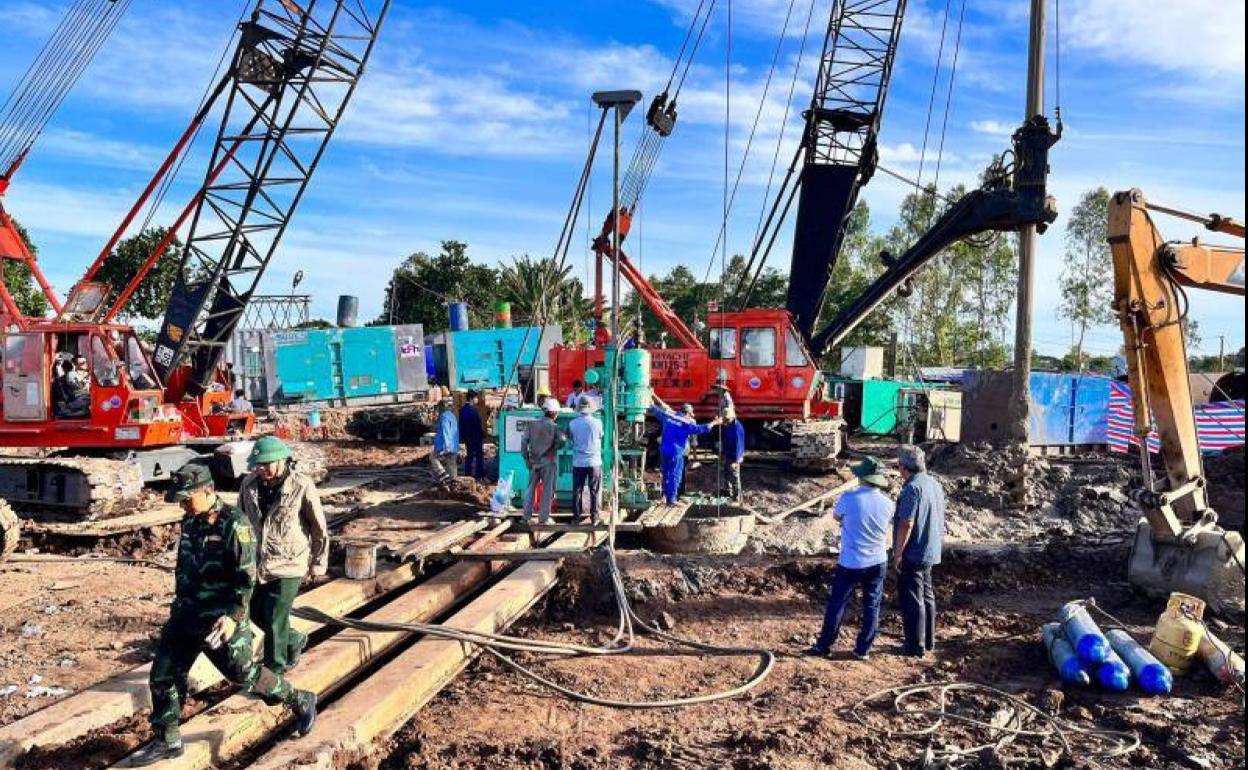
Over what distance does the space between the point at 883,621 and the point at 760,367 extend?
8872 millimetres

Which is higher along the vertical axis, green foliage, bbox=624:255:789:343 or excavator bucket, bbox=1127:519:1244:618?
green foliage, bbox=624:255:789:343

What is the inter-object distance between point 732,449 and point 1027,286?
4783 millimetres

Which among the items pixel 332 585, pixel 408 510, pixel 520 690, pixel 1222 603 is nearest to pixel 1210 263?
pixel 1222 603

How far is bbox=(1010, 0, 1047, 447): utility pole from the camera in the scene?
42.4 feet

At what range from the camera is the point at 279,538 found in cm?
532

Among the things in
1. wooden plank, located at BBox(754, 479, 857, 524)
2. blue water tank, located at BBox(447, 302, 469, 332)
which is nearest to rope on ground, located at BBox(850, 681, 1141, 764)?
wooden plank, located at BBox(754, 479, 857, 524)

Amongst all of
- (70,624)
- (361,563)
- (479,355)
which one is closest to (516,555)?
(361,563)

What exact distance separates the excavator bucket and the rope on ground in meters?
2.96

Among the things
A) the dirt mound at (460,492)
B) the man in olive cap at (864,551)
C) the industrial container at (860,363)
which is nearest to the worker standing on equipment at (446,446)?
the dirt mound at (460,492)

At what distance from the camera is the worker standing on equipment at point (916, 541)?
718 cm

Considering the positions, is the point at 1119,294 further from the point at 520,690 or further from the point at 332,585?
the point at 332,585

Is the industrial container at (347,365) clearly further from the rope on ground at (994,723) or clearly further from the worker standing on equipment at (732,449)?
the rope on ground at (994,723)

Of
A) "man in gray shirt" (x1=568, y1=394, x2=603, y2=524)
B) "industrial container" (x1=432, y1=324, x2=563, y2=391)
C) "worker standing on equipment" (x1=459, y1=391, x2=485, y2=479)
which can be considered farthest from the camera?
"industrial container" (x1=432, y1=324, x2=563, y2=391)

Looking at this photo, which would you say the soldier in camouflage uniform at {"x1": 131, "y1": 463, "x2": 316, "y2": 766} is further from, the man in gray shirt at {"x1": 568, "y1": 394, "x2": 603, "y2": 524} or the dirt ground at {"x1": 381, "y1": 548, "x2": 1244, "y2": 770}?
the man in gray shirt at {"x1": 568, "y1": 394, "x2": 603, "y2": 524}
